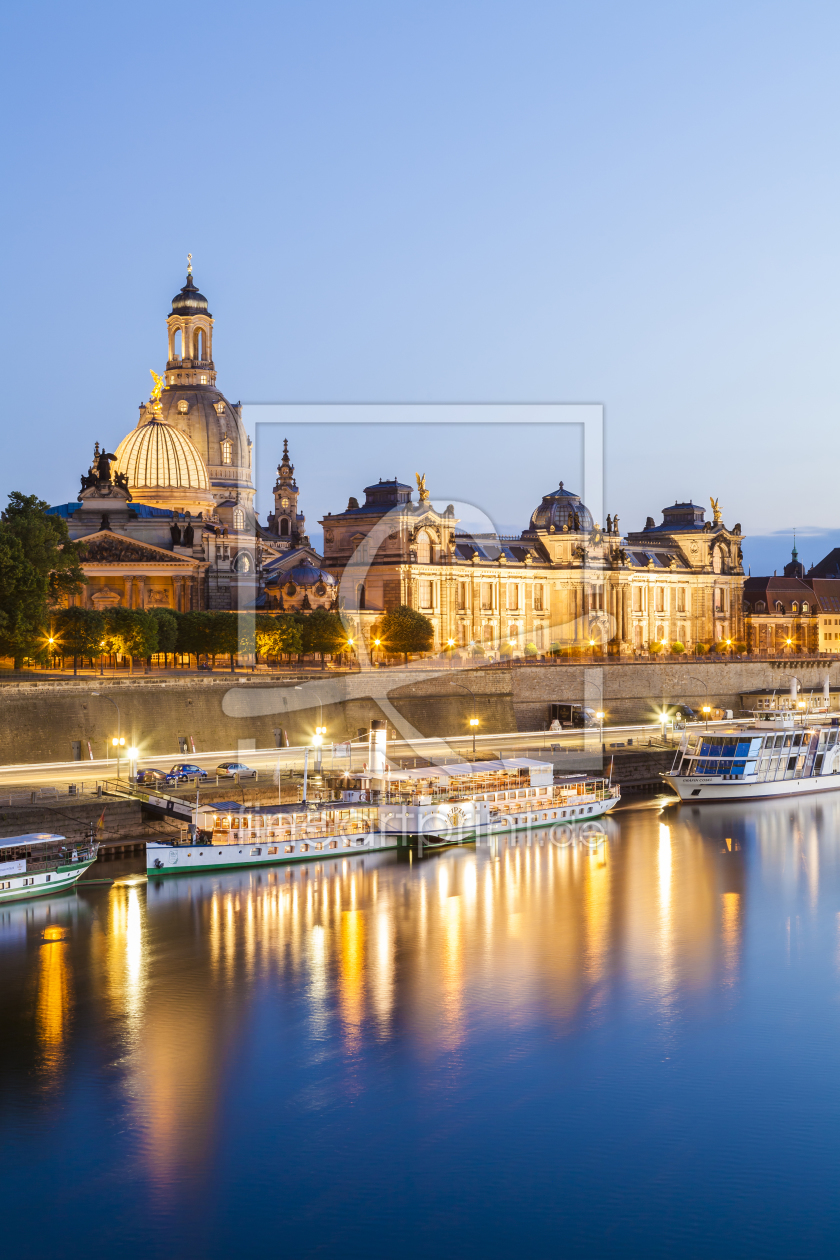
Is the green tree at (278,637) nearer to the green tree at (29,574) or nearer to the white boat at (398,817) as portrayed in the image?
the green tree at (29,574)

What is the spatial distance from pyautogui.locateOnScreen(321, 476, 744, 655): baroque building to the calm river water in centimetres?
4743

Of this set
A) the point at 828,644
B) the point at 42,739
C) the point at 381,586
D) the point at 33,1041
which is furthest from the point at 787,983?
the point at 828,644

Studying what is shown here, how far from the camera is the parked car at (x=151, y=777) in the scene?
40688 mm

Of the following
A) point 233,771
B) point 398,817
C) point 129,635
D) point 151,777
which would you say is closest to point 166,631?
point 129,635

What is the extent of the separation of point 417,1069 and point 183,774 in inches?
783

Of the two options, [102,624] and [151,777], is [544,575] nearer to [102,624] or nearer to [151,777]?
[102,624]

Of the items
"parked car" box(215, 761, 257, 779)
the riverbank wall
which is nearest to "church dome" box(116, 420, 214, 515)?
the riverbank wall

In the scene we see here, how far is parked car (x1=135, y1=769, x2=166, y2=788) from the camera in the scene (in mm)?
40688

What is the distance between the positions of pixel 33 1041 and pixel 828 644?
336 feet

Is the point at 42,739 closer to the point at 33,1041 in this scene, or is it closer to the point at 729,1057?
the point at 33,1041

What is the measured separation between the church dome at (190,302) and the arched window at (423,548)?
1079 inches

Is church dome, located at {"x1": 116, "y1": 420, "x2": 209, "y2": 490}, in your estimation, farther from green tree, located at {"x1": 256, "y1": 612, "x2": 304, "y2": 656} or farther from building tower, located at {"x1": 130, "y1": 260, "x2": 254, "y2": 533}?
green tree, located at {"x1": 256, "y1": 612, "x2": 304, "y2": 656}

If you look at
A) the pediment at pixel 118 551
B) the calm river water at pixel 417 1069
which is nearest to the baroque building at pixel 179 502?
the pediment at pixel 118 551

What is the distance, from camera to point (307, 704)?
183ft
